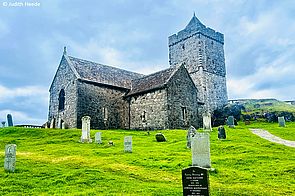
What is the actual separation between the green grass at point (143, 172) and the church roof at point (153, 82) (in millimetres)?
14541

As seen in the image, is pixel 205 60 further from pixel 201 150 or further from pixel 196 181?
pixel 196 181

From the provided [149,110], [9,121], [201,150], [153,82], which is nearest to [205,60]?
[153,82]

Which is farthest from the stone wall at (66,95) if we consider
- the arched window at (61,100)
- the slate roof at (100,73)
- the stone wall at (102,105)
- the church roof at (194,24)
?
the church roof at (194,24)

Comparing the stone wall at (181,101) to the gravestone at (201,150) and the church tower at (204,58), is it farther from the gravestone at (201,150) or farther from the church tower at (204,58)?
the gravestone at (201,150)

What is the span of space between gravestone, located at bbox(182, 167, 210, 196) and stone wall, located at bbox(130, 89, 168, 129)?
2198 centimetres

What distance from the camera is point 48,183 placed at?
9844mm

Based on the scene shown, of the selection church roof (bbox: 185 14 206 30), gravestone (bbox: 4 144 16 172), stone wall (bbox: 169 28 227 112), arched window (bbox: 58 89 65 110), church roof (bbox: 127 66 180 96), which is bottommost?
gravestone (bbox: 4 144 16 172)

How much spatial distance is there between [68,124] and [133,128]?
24.4 ft

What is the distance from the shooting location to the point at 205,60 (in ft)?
144

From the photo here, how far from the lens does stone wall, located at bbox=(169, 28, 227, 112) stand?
4338cm

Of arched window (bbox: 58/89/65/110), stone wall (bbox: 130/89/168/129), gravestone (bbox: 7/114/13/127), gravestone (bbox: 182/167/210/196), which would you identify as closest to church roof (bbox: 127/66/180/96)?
stone wall (bbox: 130/89/168/129)

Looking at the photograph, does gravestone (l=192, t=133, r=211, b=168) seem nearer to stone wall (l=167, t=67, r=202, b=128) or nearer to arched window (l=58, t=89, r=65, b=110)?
stone wall (l=167, t=67, r=202, b=128)

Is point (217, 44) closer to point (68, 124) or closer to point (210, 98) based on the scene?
point (210, 98)

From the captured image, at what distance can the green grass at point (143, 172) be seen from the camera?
357 inches
